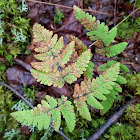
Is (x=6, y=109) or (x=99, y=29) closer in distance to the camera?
(x=99, y=29)

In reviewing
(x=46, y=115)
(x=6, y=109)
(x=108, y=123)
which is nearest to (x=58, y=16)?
(x=46, y=115)

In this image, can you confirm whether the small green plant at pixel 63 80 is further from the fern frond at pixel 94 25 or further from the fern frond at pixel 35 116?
the fern frond at pixel 94 25

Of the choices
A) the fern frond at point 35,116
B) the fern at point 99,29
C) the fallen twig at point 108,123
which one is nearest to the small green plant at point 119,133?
the fallen twig at point 108,123

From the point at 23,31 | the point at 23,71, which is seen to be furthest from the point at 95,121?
the point at 23,31

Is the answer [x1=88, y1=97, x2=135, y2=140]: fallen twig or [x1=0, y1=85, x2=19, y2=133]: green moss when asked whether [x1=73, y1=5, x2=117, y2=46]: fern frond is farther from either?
[x1=0, y1=85, x2=19, y2=133]: green moss

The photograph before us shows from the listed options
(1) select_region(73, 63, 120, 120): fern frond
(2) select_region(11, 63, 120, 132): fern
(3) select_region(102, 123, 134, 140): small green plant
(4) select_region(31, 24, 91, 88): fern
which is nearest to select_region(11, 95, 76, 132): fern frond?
(2) select_region(11, 63, 120, 132): fern

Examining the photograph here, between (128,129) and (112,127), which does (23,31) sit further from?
(128,129)

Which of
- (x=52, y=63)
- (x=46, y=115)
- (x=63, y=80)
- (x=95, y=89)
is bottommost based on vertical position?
(x=46, y=115)

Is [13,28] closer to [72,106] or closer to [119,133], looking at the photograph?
[72,106]
